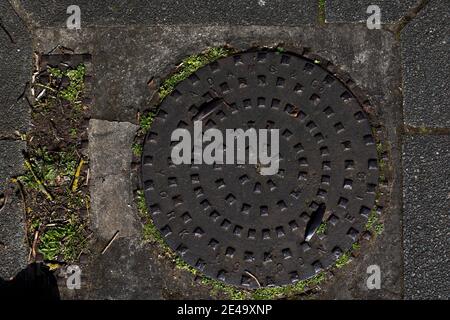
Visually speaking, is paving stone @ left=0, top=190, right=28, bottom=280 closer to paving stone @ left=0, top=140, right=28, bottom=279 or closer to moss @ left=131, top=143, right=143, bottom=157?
paving stone @ left=0, top=140, right=28, bottom=279

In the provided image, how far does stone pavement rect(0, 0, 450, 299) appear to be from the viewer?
2.98m

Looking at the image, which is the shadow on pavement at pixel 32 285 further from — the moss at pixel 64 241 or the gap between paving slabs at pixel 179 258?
the gap between paving slabs at pixel 179 258

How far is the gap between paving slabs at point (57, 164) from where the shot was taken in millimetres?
3008

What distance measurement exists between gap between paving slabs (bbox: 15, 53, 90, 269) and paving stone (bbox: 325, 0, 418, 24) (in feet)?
5.21

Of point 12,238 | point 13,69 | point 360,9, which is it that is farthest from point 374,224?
point 13,69

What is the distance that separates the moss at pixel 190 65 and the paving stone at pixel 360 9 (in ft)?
2.22

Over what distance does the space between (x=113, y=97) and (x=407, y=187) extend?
1.93m

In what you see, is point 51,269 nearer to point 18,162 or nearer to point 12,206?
point 12,206

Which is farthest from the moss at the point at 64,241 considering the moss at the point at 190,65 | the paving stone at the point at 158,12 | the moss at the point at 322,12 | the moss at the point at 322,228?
the moss at the point at 322,12

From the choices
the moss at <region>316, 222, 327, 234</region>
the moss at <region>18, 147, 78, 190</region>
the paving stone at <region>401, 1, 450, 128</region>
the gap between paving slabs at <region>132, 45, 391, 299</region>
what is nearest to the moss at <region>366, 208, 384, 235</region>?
the gap between paving slabs at <region>132, 45, 391, 299</region>

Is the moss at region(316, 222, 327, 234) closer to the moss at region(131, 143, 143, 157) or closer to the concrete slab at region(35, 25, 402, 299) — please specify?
the concrete slab at region(35, 25, 402, 299)

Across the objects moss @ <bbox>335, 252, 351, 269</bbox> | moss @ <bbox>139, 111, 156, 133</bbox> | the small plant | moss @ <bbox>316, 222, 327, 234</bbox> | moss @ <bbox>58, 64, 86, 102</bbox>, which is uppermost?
the small plant

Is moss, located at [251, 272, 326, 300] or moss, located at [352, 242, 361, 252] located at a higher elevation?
moss, located at [352, 242, 361, 252]
